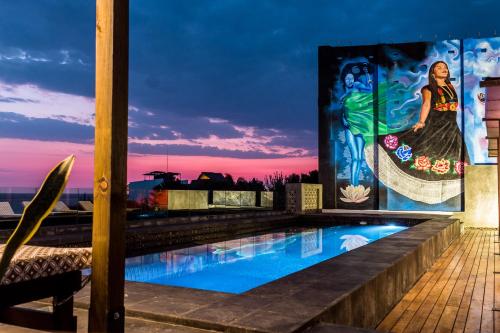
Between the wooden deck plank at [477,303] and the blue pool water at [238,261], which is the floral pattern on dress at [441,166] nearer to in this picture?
the blue pool water at [238,261]

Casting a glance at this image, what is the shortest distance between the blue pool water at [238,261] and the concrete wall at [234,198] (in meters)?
7.39

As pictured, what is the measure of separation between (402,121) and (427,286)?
595 inches

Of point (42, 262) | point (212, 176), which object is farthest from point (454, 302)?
point (212, 176)

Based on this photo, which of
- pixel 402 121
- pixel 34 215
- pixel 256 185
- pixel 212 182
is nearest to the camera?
pixel 34 215

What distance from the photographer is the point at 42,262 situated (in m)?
1.94

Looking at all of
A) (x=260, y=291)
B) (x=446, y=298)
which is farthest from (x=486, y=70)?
(x=260, y=291)

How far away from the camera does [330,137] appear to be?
20750 mm

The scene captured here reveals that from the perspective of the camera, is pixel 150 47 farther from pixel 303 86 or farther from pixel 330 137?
pixel 330 137

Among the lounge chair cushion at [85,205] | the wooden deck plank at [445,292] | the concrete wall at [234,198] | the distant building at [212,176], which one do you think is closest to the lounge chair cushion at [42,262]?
the wooden deck plank at [445,292]

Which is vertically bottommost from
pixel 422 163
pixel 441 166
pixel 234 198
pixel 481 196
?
pixel 234 198

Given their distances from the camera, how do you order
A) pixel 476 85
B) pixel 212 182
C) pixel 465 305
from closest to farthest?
pixel 465 305
pixel 476 85
pixel 212 182

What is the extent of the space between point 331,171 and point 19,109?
14.9m

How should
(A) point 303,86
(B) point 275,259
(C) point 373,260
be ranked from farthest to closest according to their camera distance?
(A) point 303,86, (B) point 275,259, (C) point 373,260

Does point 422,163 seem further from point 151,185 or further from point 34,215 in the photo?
point 34,215
